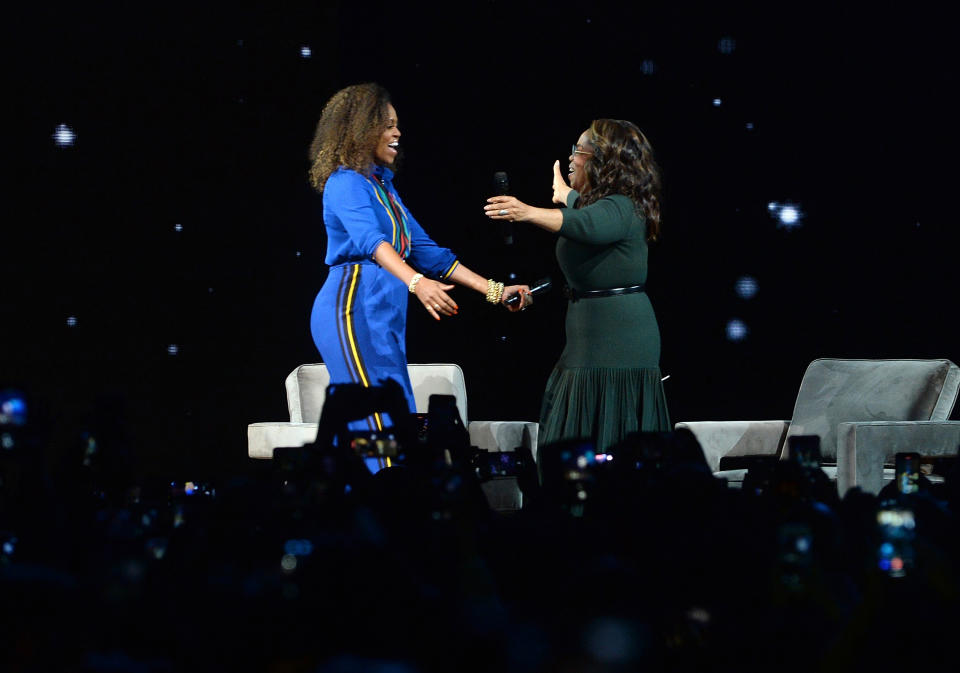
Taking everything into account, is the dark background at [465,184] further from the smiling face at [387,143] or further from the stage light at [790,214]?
the smiling face at [387,143]

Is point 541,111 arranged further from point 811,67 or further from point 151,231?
point 151,231

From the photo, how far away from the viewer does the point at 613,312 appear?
2738mm

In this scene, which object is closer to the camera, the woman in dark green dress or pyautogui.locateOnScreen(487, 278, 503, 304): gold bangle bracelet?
pyautogui.locateOnScreen(487, 278, 503, 304): gold bangle bracelet

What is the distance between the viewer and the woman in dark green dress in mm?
2721

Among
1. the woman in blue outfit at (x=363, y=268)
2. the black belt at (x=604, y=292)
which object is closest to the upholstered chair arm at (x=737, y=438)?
the black belt at (x=604, y=292)

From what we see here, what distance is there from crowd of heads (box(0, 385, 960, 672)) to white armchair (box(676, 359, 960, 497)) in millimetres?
2817

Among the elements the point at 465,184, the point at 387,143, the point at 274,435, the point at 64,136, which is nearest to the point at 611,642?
the point at 387,143

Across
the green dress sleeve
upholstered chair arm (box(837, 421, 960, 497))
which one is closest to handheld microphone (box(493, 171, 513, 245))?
the green dress sleeve

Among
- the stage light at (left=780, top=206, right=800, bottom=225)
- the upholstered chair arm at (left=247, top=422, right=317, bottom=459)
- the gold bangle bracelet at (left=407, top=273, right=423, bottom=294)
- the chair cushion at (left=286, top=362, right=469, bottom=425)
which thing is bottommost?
the upholstered chair arm at (left=247, top=422, right=317, bottom=459)

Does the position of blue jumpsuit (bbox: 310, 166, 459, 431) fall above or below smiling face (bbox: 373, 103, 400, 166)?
below

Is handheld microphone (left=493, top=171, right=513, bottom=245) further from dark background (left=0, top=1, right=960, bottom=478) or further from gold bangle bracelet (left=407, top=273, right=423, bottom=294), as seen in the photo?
dark background (left=0, top=1, right=960, bottom=478)

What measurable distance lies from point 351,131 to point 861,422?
1832 millimetres

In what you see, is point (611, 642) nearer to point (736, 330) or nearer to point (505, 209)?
point (505, 209)

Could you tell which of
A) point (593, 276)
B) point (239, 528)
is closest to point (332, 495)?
point (239, 528)
